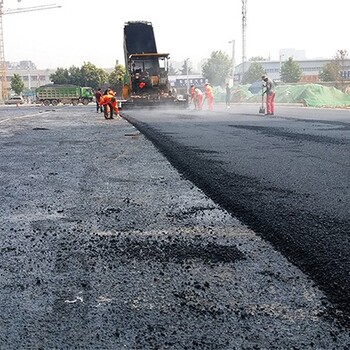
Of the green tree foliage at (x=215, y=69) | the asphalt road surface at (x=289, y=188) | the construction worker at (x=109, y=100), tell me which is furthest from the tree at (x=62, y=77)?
the asphalt road surface at (x=289, y=188)

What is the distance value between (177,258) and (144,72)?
2409cm

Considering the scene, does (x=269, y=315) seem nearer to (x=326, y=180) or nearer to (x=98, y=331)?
(x=98, y=331)

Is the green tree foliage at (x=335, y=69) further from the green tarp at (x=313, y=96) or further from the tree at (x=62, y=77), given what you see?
the tree at (x=62, y=77)

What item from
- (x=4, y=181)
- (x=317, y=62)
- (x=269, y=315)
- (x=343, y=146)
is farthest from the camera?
(x=317, y=62)

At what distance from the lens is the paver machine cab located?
25.7 metres

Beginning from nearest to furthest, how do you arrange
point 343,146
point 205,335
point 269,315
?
point 205,335 → point 269,315 → point 343,146

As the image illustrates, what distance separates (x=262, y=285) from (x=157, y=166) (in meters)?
4.73

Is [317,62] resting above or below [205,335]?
above

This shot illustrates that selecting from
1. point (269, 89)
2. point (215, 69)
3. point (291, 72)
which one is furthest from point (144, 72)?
point (215, 69)

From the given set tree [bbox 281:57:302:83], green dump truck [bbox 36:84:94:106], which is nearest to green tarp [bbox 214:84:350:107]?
green dump truck [bbox 36:84:94:106]

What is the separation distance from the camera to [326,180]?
5.50 m

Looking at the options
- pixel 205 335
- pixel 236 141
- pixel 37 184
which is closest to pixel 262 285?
pixel 205 335

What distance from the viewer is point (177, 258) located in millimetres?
2861

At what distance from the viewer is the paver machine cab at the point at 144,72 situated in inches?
1013
